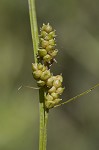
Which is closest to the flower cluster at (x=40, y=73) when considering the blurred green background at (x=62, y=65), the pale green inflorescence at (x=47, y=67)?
the pale green inflorescence at (x=47, y=67)

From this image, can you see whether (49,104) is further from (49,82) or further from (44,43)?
(44,43)

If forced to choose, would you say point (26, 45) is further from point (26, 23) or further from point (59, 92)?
point (59, 92)

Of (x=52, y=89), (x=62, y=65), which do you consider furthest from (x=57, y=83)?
(x=62, y=65)

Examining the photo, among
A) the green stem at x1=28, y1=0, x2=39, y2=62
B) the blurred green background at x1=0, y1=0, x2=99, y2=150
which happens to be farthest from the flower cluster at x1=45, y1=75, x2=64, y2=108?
the blurred green background at x1=0, y1=0, x2=99, y2=150

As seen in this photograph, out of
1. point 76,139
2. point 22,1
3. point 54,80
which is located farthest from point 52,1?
point 54,80

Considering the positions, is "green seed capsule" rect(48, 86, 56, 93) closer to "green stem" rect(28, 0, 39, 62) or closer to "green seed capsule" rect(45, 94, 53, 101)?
"green seed capsule" rect(45, 94, 53, 101)

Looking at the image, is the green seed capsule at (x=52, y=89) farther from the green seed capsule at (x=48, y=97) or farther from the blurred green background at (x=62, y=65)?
the blurred green background at (x=62, y=65)
